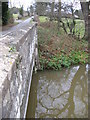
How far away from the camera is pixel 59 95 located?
503 cm

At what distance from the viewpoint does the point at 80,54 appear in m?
8.68

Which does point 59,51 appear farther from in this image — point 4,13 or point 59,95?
point 4,13

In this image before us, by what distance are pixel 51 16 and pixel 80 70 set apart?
6602 millimetres

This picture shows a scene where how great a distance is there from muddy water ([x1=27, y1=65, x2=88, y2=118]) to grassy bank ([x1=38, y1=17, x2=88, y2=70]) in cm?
59

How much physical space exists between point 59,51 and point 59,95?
3.98 meters

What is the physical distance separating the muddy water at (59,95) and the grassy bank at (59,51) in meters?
0.59

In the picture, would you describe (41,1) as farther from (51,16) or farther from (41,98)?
(41,98)

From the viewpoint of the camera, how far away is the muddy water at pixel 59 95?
4.13 metres

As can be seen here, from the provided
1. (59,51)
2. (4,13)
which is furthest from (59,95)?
(4,13)

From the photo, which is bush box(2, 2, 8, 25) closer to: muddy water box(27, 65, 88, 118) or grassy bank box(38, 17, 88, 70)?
grassy bank box(38, 17, 88, 70)

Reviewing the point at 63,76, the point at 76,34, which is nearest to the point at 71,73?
the point at 63,76

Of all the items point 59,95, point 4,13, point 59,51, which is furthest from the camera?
point 4,13

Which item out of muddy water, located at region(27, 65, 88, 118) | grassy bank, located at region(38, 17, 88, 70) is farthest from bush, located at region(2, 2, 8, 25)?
muddy water, located at region(27, 65, 88, 118)

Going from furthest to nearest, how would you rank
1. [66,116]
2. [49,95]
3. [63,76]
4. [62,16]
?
[62,16]
[63,76]
[49,95]
[66,116]
